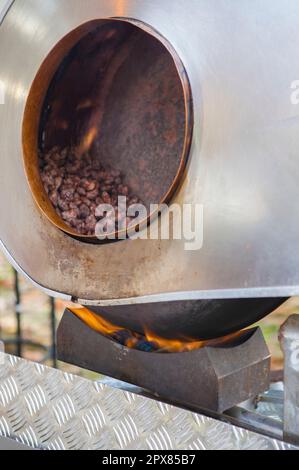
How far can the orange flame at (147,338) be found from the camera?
5.29ft

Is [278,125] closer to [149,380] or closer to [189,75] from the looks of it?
[189,75]

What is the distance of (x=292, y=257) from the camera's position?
1174 millimetres

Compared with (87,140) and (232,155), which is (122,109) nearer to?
(87,140)

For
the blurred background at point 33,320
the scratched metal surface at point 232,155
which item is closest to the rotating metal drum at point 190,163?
the scratched metal surface at point 232,155

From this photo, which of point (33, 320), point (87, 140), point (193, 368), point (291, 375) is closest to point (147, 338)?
point (193, 368)

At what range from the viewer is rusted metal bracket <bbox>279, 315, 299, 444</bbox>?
1.37m

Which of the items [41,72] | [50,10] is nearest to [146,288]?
[41,72]

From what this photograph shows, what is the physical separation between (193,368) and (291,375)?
257 mm

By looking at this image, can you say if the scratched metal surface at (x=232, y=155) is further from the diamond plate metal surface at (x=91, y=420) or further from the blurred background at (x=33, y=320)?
the blurred background at (x=33, y=320)

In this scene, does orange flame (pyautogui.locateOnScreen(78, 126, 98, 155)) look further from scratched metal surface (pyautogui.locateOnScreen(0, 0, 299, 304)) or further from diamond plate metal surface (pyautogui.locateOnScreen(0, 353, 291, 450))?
diamond plate metal surface (pyautogui.locateOnScreen(0, 353, 291, 450))

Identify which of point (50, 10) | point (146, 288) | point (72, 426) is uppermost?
point (50, 10)

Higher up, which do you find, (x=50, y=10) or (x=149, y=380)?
(x=50, y=10)
